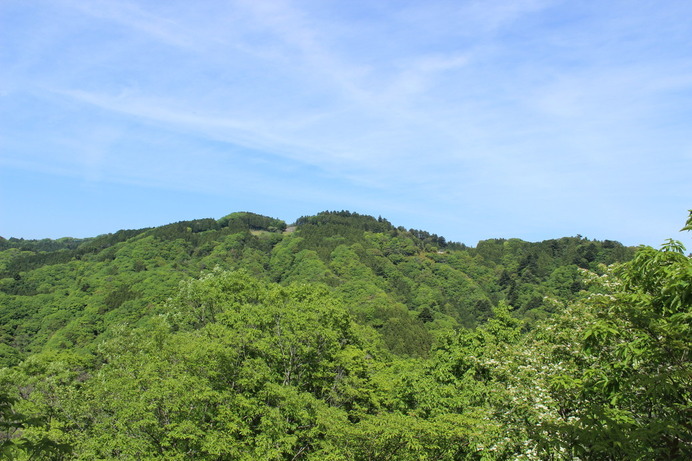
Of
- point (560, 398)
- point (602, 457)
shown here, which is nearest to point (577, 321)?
point (560, 398)

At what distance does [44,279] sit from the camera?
470 ft

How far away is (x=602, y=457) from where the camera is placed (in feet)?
28.6

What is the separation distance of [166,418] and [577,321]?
755 inches

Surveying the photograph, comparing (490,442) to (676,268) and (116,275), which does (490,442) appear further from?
(116,275)

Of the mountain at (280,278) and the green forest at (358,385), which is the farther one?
the mountain at (280,278)

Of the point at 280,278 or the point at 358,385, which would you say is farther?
the point at 280,278

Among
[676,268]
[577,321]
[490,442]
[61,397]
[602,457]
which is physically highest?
[676,268]

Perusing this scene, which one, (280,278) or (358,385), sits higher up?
(280,278)

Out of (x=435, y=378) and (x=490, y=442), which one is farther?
(x=435, y=378)

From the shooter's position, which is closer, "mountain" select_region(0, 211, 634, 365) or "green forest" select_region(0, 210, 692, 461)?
"green forest" select_region(0, 210, 692, 461)

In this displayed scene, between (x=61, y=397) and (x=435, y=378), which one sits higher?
(x=435, y=378)

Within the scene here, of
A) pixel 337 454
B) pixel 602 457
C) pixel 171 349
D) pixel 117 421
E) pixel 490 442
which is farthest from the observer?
pixel 171 349

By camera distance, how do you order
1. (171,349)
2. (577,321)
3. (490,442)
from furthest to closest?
(171,349) < (490,442) < (577,321)

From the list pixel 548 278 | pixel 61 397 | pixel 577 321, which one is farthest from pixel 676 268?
pixel 548 278
